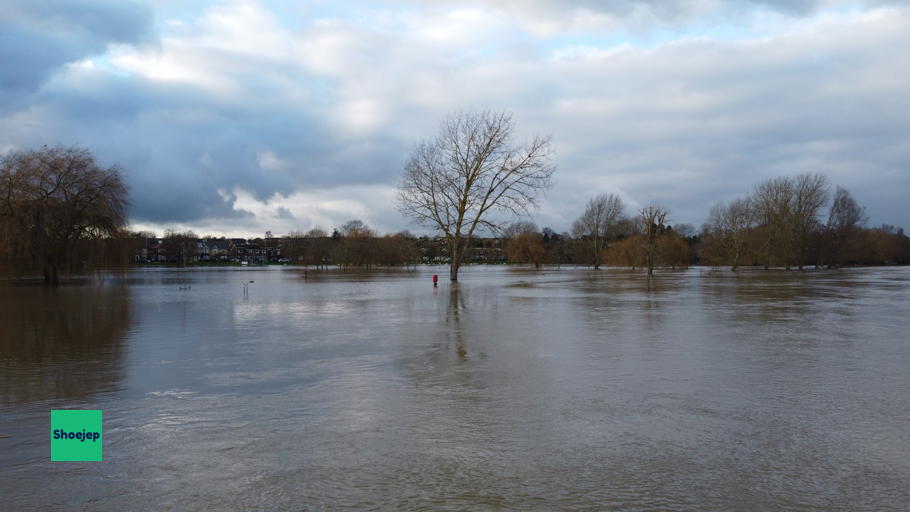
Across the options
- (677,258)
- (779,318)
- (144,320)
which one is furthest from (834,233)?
(144,320)

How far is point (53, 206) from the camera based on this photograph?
3534 centimetres

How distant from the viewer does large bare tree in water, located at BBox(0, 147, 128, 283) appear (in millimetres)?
34031

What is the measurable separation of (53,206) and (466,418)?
123 feet

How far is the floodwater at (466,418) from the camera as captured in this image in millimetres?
4391

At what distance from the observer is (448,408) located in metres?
6.67

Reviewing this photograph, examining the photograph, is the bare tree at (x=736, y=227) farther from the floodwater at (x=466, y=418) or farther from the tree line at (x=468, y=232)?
the floodwater at (x=466, y=418)

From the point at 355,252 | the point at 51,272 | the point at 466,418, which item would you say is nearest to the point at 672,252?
the point at 355,252

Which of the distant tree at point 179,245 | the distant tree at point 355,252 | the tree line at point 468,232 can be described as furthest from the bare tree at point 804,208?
the distant tree at point 179,245

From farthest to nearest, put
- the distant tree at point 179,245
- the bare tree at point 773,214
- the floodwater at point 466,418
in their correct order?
the distant tree at point 179,245 < the bare tree at point 773,214 < the floodwater at point 466,418

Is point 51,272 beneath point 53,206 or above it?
beneath

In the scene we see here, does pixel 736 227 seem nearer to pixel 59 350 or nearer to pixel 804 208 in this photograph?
pixel 804 208

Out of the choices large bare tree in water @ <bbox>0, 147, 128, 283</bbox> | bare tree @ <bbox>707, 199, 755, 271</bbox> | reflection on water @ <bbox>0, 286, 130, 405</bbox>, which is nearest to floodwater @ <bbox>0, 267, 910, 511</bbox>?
reflection on water @ <bbox>0, 286, 130, 405</bbox>

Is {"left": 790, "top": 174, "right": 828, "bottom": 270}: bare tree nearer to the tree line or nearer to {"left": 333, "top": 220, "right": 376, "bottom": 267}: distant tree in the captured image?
the tree line

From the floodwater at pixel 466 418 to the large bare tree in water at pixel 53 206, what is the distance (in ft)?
83.0
